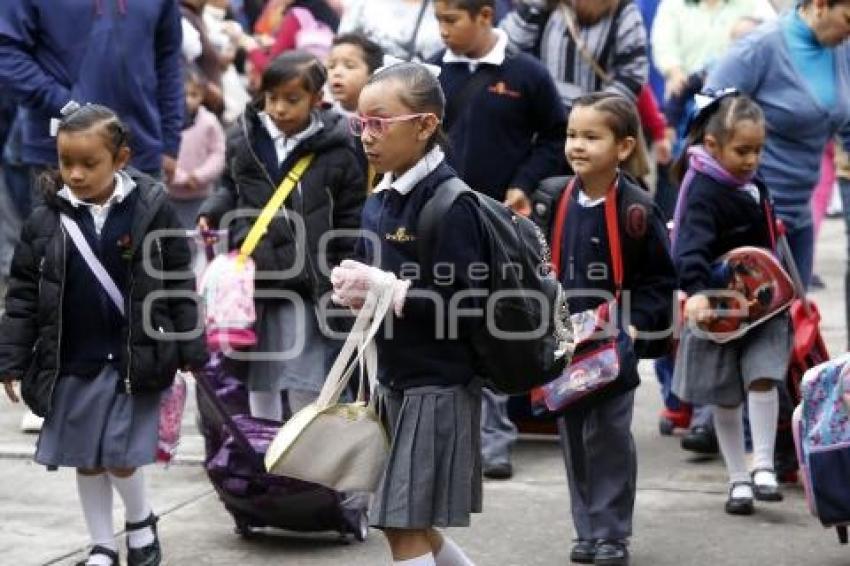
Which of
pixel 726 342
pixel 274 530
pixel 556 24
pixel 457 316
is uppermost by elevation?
pixel 556 24

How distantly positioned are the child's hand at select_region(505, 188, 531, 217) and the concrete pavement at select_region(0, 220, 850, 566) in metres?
1.03

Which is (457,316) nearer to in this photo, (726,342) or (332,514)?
(332,514)

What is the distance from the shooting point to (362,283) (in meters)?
5.34

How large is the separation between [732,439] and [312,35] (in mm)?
4955

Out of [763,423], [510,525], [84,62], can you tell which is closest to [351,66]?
[84,62]

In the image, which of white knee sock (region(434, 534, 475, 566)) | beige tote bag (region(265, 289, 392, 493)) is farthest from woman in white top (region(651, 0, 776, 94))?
beige tote bag (region(265, 289, 392, 493))

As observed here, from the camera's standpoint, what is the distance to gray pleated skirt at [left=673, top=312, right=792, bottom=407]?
735 cm

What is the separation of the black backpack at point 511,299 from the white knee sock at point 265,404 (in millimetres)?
2383

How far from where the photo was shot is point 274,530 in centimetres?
706

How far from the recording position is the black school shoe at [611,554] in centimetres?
659

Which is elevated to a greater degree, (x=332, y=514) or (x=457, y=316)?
(x=457, y=316)

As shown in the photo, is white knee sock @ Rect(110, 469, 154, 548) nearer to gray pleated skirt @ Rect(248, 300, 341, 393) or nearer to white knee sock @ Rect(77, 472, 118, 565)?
white knee sock @ Rect(77, 472, 118, 565)

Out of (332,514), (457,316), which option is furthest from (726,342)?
(457,316)

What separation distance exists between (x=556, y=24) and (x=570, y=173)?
37.2 inches
